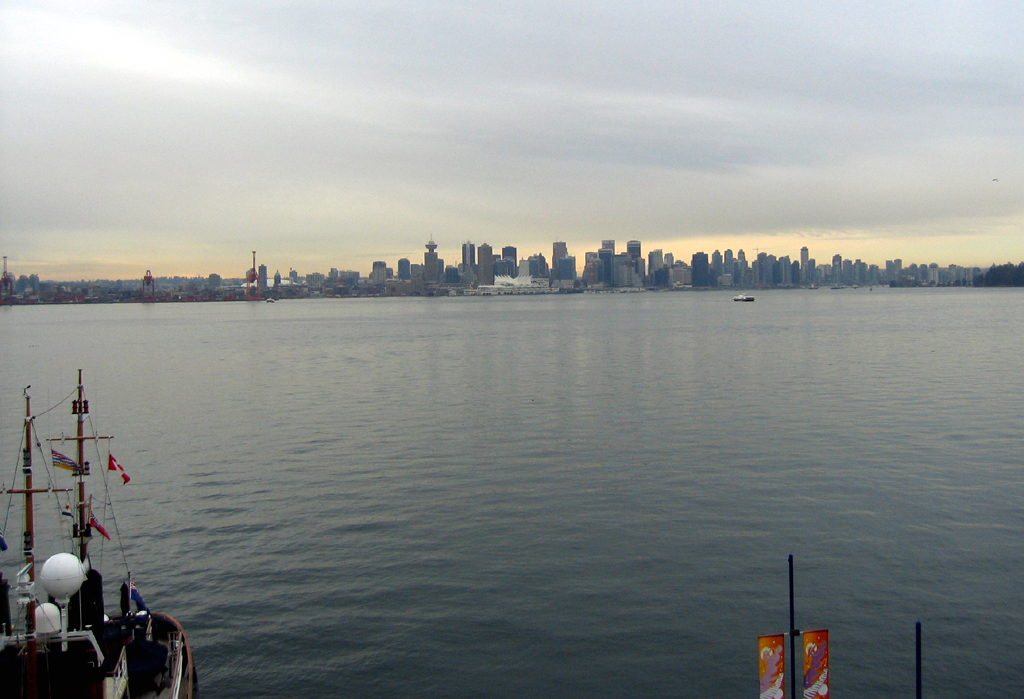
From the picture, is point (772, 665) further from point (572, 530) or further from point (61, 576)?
point (572, 530)

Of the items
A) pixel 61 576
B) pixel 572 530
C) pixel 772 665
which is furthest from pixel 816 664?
pixel 572 530

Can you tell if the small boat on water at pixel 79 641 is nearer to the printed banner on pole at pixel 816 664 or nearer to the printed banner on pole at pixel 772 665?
the printed banner on pole at pixel 772 665

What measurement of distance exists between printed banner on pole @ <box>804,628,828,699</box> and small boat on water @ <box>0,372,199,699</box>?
11.2 meters

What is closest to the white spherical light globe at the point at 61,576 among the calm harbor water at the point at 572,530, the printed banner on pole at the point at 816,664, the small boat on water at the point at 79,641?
the small boat on water at the point at 79,641

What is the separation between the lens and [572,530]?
2573cm

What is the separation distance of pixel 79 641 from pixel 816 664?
12235mm

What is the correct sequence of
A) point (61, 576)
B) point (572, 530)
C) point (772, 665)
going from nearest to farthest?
point (61, 576)
point (772, 665)
point (572, 530)

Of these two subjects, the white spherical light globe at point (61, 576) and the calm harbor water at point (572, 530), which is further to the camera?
the calm harbor water at point (572, 530)

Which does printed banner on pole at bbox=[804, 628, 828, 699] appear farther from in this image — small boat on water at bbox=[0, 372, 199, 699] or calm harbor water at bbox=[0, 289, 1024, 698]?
small boat on water at bbox=[0, 372, 199, 699]

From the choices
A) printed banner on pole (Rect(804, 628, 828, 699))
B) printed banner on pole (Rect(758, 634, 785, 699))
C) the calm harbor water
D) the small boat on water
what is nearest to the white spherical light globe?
the small boat on water

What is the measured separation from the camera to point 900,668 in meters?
17.3

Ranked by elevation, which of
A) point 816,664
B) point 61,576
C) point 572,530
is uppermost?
point 61,576

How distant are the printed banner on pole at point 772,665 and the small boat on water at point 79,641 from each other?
34.2 feet

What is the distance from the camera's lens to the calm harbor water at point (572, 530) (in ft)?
59.0
